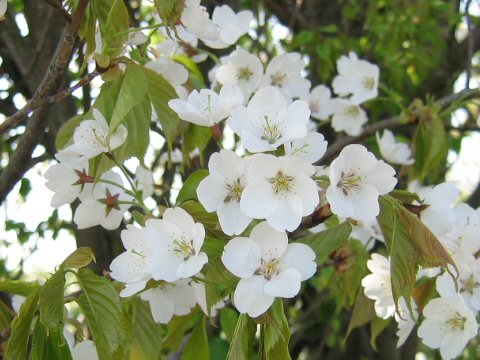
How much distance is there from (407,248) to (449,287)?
0.73ft

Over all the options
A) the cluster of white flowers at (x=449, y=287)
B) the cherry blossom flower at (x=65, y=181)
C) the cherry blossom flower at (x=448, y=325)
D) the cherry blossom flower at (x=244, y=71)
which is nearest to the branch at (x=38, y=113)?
the cherry blossom flower at (x=65, y=181)

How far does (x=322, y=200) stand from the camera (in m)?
1.17

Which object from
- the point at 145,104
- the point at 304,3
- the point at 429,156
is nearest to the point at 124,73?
the point at 145,104

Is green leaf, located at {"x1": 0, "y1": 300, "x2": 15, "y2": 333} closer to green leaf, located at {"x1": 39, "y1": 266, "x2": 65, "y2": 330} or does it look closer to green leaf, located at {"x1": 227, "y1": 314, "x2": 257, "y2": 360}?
Answer: green leaf, located at {"x1": 39, "y1": 266, "x2": 65, "y2": 330}

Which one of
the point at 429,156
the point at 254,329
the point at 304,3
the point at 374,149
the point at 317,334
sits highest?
the point at 254,329

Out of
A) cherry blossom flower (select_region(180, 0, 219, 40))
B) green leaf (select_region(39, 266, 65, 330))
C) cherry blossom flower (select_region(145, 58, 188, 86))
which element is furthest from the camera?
cherry blossom flower (select_region(145, 58, 188, 86))

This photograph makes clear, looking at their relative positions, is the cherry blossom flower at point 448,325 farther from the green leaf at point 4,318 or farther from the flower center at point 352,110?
the flower center at point 352,110

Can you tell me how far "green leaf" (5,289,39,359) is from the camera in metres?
1.09

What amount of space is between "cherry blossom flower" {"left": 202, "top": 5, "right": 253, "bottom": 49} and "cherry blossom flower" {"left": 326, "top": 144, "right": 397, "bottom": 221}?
0.53m

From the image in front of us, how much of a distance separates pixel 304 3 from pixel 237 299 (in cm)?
226

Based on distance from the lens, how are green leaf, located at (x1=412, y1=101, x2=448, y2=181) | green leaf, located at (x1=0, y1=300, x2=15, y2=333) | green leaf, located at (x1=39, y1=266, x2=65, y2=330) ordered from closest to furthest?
green leaf, located at (x1=39, y1=266, x2=65, y2=330), green leaf, located at (x1=0, y1=300, x2=15, y2=333), green leaf, located at (x1=412, y1=101, x2=448, y2=181)

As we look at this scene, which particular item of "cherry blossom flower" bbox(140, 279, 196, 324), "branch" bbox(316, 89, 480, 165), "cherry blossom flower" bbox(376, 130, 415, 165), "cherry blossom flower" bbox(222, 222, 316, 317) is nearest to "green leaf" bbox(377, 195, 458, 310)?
"cherry blossom flower" bbox(222, 222, 316, 317)

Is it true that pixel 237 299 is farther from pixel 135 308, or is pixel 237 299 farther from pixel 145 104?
pixel 145 104

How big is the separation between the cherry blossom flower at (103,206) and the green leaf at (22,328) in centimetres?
32
